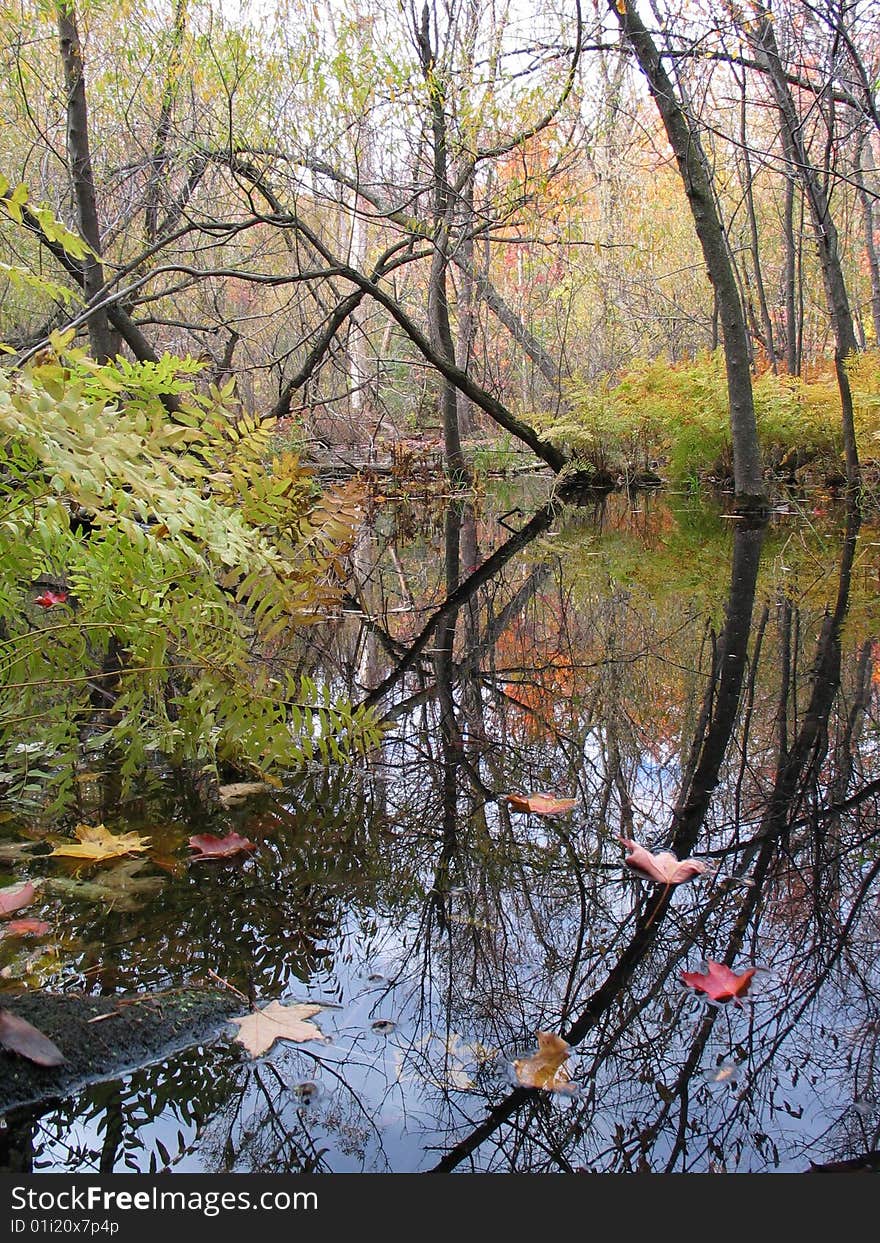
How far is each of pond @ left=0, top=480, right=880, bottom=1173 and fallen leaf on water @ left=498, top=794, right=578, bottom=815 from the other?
0.01 meters

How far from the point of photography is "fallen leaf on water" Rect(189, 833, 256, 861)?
6.03 feet

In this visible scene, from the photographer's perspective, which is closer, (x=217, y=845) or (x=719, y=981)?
(x=719, y=981)

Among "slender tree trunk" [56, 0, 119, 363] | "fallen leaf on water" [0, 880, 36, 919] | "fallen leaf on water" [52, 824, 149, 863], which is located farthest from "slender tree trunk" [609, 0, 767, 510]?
"fallen leaf on water" [0, 880, 36, 919]

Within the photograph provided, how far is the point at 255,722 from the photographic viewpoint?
2.06 m

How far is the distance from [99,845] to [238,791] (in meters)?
0.49

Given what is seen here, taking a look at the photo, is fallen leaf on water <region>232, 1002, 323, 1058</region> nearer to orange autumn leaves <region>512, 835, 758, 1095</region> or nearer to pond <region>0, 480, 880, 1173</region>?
pond <region>0, 480, 880, 1173</region>

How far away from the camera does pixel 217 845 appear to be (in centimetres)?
186

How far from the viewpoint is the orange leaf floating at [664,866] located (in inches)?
67.3

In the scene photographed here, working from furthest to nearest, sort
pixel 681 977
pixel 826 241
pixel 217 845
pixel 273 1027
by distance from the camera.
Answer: pixel 826 241, pixel 217 845, pixel 681 977, pixel 273 1027

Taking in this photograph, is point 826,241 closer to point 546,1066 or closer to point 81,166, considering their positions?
point 81,166

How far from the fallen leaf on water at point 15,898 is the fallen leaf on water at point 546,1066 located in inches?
37.9

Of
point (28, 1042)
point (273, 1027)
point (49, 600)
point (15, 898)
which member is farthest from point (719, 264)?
point (28, 1042)

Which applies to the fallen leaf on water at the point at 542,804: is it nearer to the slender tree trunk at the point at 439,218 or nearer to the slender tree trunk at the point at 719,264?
the slender tree trunk at the point at 439,218

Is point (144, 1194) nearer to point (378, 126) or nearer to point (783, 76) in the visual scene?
point (378, 126)
